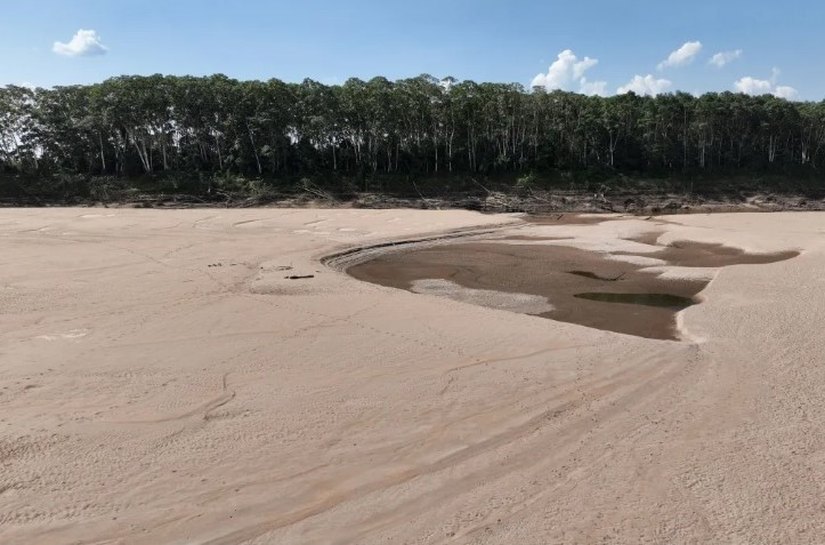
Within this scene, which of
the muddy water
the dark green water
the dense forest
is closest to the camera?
the muddy water

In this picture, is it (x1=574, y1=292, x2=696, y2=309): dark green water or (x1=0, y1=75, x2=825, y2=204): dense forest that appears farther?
(x1=0, y1=75, x2=825, y2=204): dense forest

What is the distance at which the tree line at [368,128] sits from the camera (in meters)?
55.2

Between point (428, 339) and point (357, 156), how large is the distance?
2031 inches

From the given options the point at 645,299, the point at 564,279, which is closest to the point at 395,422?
the point at 645,299

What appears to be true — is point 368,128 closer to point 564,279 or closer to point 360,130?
point 360,130

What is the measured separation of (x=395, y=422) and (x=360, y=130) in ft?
180

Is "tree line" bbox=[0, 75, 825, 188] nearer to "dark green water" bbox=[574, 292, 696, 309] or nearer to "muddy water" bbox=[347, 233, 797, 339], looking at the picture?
"muddy water" bbox=[347, 233, 797, 339]

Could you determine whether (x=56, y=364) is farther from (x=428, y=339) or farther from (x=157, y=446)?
(x=428, y=339)

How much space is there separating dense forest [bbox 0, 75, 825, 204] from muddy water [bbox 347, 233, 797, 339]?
109 ft

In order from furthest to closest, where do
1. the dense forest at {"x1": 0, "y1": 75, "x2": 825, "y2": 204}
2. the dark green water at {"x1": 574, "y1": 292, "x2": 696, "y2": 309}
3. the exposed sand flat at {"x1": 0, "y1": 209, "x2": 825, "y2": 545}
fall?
the dense forest at {"x1": 0, "y1": 75, "x2": 825, "y2": 204} → the dark green water at {"x1": 574, "y1": 292, "x2": 696, "y2": 309} → the exposed sand flat at {"x1": 0, "y1": 209, "x2": 825, "y2": 545}

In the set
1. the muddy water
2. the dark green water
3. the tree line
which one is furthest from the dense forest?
the dark green water

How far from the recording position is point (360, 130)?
5906cm

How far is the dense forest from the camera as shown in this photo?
54781 mm

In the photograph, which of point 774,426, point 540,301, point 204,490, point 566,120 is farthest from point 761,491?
point 566,120
